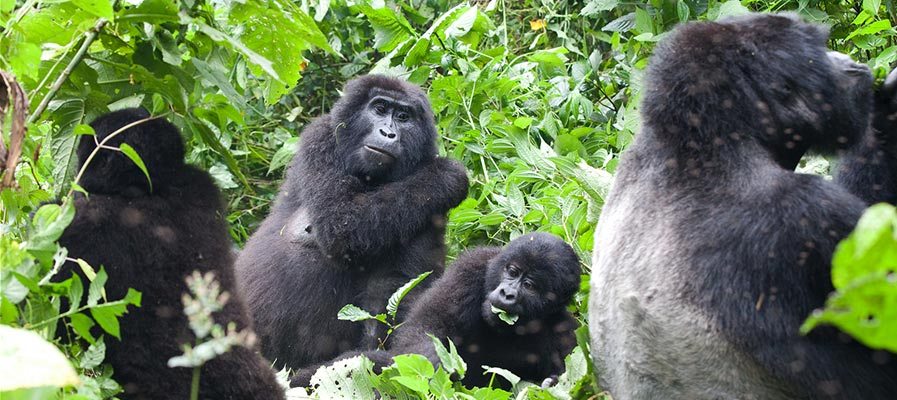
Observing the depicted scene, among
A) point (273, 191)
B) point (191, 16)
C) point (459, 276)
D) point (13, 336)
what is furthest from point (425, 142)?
point (13, 336)

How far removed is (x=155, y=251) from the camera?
9.52 feet

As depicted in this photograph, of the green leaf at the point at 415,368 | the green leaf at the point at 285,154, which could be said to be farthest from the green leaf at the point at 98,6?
the green leaf at the point at 285,154

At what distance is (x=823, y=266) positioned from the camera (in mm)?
2488

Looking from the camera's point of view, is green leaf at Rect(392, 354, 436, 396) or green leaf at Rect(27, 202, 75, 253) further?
green leaf at Rect(392, 354, 436, 396)

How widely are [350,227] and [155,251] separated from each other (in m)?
1.83

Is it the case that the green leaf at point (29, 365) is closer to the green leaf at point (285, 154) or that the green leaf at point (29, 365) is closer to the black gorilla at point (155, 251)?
the black gorilla at point (155, 251)

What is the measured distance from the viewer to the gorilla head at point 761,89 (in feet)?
8.98

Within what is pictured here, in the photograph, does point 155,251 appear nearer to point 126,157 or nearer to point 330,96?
point 126,157

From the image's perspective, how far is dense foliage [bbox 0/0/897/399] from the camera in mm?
2488

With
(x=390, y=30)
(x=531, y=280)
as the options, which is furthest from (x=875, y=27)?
(x=390, y=30)

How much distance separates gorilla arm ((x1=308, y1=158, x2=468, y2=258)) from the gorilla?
70.5 inches

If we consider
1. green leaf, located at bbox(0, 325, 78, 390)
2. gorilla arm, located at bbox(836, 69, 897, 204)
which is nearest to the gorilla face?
gorilla arm, located at bbox(836, 69, 897, 204)

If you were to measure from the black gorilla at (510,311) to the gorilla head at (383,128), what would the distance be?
77 cm

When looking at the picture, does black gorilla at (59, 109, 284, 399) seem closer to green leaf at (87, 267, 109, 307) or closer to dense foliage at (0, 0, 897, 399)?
dense foliage at (0, 0, 897, 399)
